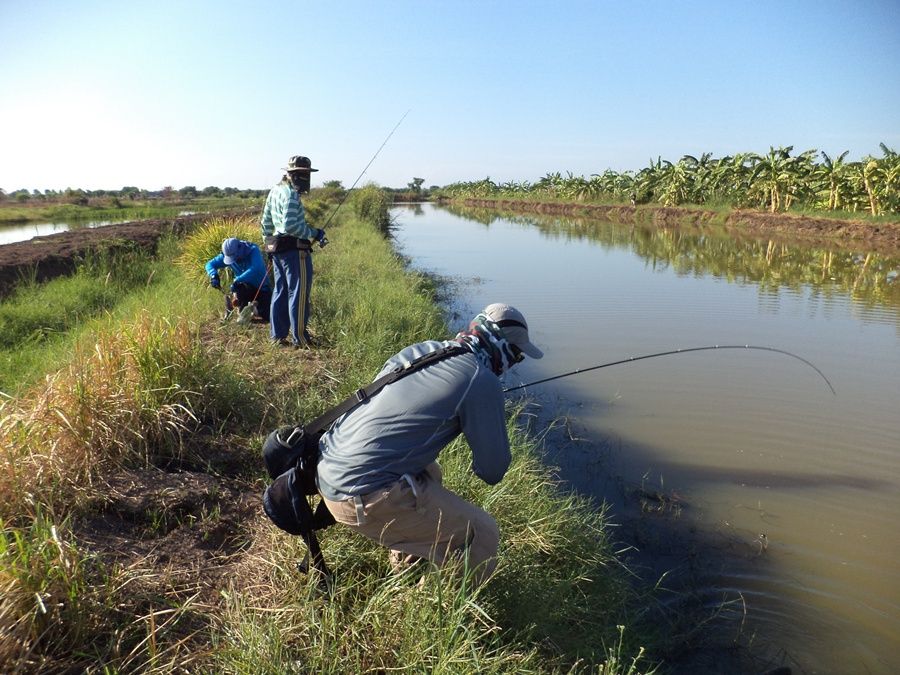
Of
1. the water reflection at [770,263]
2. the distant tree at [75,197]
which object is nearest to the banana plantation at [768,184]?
the water reflection at [770,263]

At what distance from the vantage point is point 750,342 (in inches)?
333

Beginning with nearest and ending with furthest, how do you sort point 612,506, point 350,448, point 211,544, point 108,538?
point 350,448, point 108,538, point 211,544, point 612,506

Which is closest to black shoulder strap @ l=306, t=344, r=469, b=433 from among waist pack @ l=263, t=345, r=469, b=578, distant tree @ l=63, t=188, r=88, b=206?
waist pack @ l=263, t=345, r=469, b=578

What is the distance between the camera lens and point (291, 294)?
5.05 meters

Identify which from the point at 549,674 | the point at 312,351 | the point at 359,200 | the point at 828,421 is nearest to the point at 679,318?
the point at 828,421

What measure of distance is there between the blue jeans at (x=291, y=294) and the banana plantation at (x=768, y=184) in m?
25.8

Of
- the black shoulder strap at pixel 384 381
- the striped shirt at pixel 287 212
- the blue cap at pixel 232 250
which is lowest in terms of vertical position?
the black shoulder strap at pixel 384 381

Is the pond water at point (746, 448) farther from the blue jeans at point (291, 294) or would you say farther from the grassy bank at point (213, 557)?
the blue jeans at point (291, 294)

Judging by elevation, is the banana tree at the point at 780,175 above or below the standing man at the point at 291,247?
above

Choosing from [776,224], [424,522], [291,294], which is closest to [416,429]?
[424,522]

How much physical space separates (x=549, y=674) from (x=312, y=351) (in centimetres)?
366

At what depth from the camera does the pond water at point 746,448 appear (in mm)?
3262

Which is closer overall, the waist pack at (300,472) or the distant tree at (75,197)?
the waist pack at (300,472)

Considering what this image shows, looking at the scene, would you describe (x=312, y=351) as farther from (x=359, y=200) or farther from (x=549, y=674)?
(x=359, y=200)
